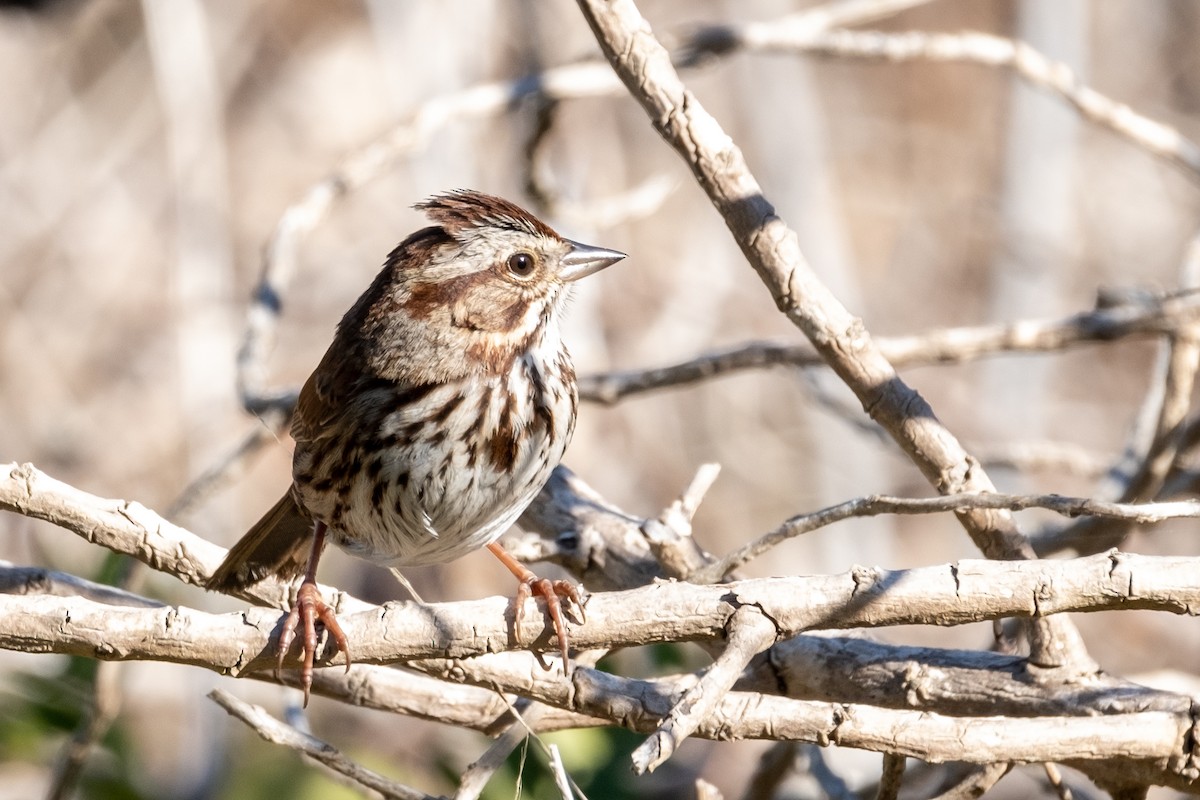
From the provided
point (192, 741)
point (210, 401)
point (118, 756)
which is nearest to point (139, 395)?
point (210, 401)

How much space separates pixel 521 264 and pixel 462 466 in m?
0.55

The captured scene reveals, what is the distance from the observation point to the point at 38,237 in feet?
23.6

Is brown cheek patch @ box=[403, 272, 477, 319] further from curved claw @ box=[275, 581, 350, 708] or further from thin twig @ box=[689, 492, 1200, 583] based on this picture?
thin twig @ box=[689, 492, 1200, 583]

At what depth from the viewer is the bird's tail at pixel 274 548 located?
304 centimetres

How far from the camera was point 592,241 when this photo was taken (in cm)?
600

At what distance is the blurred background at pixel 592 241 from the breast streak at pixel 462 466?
148 centimetres

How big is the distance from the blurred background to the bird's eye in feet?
3.82

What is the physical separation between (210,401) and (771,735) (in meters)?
4.08

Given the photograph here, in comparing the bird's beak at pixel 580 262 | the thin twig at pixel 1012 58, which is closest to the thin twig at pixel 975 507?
the bird's beak at pixel 580 262

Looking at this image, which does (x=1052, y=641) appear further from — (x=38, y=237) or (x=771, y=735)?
(x=38, y=237)

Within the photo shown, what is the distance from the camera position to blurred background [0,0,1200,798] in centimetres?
587

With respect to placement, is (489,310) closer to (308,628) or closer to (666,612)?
(308,628)

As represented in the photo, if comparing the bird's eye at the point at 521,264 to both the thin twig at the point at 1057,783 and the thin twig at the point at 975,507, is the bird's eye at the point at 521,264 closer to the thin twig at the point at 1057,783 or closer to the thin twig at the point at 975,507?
the thin twig at the point at 975,507

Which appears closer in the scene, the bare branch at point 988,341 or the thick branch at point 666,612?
the thick branch at point 666,612
